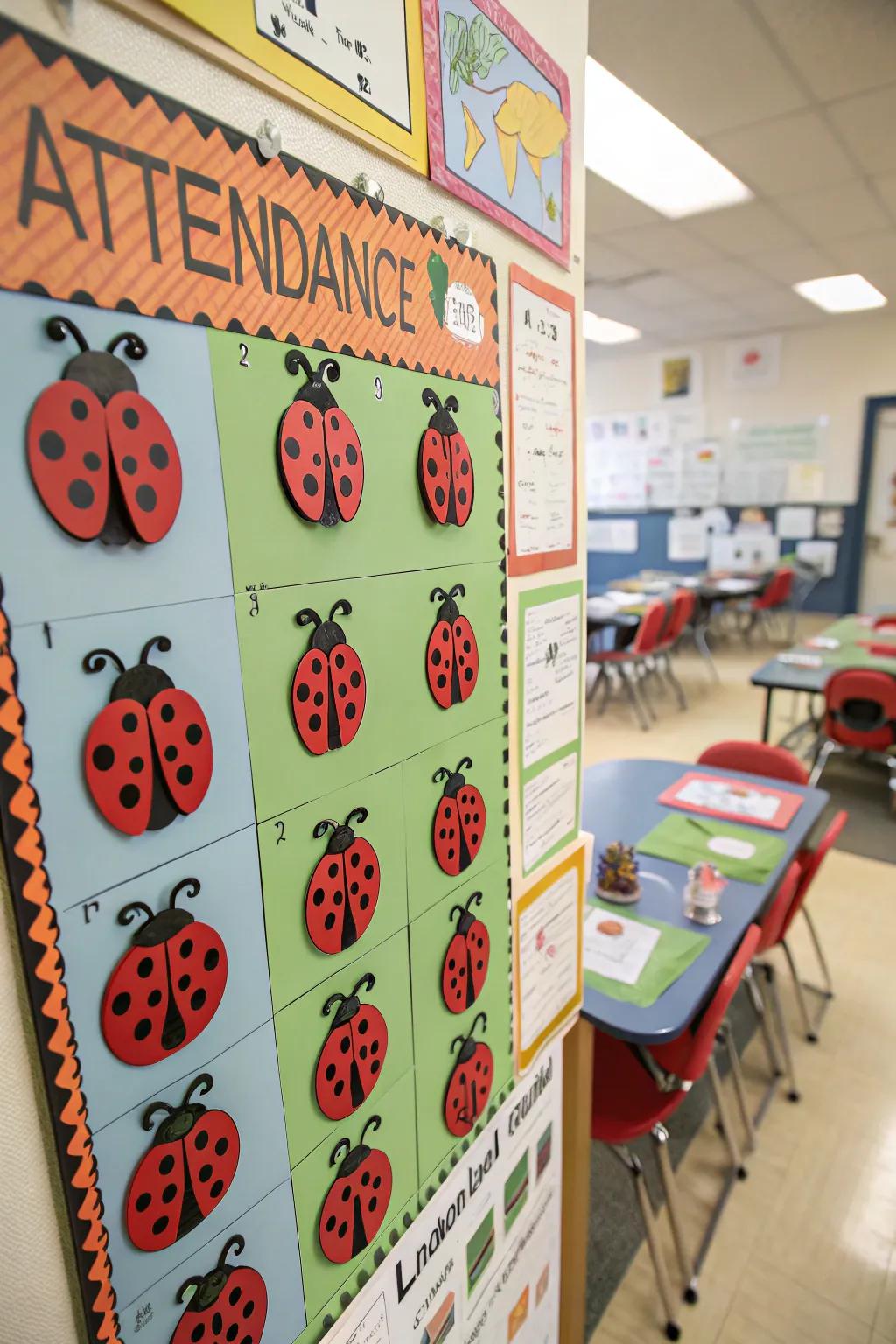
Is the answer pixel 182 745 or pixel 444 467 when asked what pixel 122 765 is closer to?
pixel 182 745

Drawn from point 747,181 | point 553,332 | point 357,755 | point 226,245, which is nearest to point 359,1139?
point 357,755

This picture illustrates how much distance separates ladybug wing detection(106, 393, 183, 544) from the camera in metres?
0.38

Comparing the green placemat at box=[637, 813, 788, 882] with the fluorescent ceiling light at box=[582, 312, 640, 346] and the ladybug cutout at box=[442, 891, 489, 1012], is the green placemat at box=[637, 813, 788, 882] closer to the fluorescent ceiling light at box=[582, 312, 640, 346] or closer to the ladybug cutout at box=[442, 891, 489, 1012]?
the ladybug cutout at box=[442, 891, 489, 1012]

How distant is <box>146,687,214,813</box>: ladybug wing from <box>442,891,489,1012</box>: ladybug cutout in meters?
0.36

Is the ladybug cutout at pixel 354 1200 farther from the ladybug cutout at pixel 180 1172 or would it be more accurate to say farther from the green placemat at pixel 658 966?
the green placemat at pixel 658 966

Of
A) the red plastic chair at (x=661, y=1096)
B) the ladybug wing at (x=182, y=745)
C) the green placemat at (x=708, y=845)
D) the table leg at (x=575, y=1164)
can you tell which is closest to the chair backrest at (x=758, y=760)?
the green placemat at (x=708, y=845)

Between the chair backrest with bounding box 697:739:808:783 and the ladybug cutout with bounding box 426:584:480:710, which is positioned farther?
the chair backrest with bounding box 697:739:808:783

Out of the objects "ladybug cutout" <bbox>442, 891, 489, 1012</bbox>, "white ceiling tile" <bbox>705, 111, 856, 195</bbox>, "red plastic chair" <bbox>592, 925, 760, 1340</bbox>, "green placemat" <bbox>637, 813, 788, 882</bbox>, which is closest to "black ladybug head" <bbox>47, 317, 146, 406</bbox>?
"ladybug cutout" <bbox>442, 891, 489, 1012</bbox>

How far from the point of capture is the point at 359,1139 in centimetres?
62

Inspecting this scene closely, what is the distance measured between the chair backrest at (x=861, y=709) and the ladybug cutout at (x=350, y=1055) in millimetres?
3171

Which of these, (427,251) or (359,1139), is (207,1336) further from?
(427,251)

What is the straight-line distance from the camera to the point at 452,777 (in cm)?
70

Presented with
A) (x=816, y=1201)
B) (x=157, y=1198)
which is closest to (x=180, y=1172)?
(x=157, y=1198)

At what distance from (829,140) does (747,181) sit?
43 centimetres
